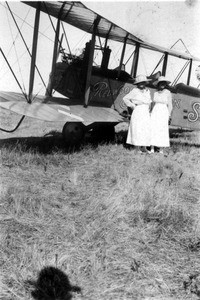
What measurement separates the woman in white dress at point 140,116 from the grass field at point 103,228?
1.25 metres

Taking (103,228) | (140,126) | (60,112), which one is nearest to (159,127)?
(140,126)

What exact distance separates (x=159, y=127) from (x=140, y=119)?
48 cm

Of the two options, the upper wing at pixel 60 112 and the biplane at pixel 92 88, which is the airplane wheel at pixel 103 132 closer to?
the biplane at pixel 92 88

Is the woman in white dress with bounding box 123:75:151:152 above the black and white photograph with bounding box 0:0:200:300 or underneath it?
above

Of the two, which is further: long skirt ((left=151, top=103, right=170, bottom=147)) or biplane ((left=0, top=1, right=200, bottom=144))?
biplane ((left=0, top=1, right=200, bottom=144))

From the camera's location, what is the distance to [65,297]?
7.43 feet

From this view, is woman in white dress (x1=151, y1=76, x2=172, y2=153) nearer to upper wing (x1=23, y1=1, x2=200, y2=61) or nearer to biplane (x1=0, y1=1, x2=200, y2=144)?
biplane (x1=0, y1=1, x2=200, y2=144)

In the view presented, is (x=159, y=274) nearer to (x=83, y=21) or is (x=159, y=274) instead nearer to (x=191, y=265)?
(x=191, y=265)

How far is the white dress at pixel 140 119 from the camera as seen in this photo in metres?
6.80

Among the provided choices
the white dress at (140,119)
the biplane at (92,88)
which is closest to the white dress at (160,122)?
the white dress at (140,119)

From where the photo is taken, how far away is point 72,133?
7594mm

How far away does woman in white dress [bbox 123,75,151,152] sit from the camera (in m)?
6.80

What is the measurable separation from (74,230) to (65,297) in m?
0.92

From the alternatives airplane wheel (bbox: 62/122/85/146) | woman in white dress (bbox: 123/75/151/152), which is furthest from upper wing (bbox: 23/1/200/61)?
airplane wheel (bbox: 62/122/85/146)
